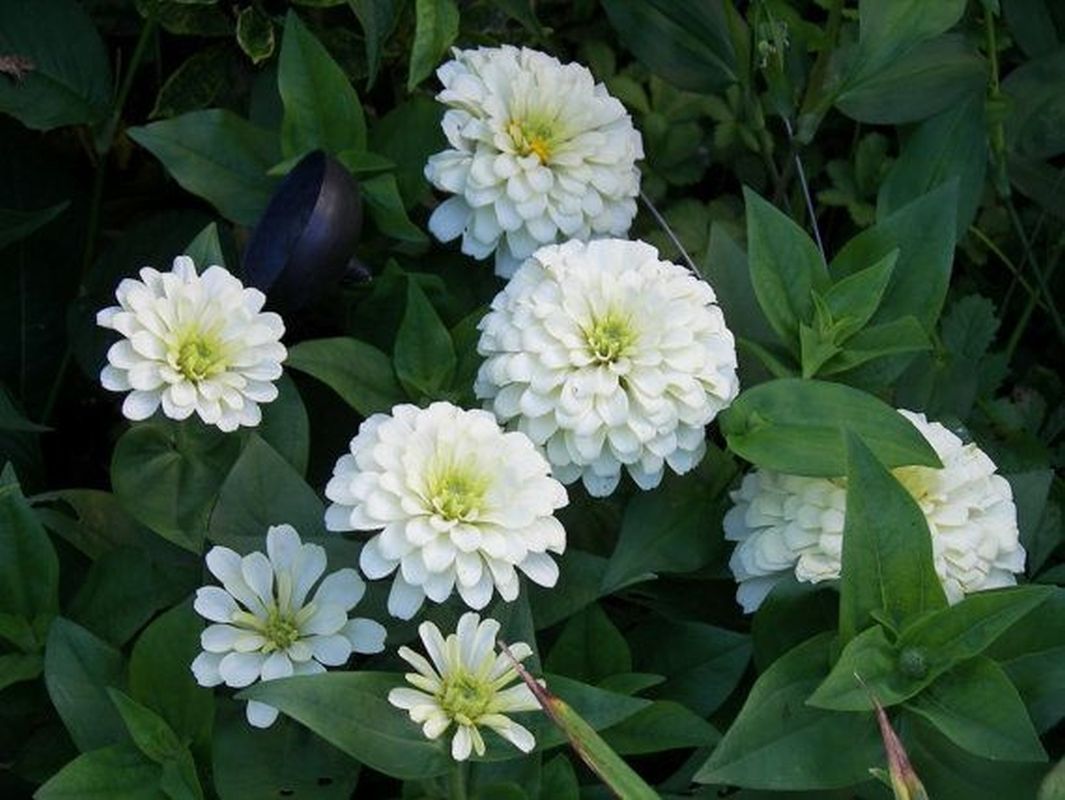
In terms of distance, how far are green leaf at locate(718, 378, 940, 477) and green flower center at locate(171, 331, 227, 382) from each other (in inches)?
11.3

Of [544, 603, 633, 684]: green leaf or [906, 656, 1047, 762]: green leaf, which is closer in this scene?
[906, 656, 1047, 762]: green leaf

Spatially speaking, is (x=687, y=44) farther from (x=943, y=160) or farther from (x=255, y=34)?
(x=255, y=34)

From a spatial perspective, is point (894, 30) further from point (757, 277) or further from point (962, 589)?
point (962, 589)

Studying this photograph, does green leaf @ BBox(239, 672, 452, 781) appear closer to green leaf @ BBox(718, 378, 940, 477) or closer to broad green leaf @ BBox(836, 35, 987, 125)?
green leaf @ BBox(718, 378, 940, 477)

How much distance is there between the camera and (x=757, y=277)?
1031 millimetres

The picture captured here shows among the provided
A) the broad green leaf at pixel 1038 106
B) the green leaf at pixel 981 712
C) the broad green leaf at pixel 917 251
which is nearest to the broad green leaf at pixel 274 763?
the green leaf at pixel 981 712

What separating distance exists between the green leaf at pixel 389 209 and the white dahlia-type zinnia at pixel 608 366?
0.59ft

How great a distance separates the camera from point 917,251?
107cm

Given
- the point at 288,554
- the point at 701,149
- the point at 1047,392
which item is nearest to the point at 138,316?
the point at 288,554

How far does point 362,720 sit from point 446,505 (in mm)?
116

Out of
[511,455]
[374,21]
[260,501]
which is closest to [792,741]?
[511,455]

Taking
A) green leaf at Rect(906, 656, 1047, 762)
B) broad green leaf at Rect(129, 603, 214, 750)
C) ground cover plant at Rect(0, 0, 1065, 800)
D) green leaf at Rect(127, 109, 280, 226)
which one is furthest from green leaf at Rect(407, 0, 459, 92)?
green leaf at Rect(906, 656, 1047, 762)

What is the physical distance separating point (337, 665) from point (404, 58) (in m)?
0.59

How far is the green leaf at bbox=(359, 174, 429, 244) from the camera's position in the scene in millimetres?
1136
